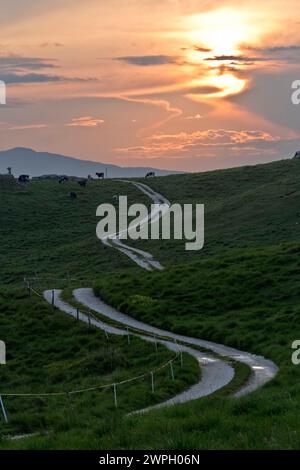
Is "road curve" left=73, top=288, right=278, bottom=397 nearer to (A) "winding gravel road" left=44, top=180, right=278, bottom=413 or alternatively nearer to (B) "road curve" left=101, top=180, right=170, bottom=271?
(A) "winding gravel road" left=44, top=180, right=278, bottom=413

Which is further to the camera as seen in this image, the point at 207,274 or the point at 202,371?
the point at 207,274

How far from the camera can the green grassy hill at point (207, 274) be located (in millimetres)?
14719

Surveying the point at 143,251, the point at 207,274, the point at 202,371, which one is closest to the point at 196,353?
the point at 202,371

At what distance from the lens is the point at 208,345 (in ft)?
131

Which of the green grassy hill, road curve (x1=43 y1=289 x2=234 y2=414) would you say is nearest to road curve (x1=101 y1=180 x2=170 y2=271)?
the green grassy hill

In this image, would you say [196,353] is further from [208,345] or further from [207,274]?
[207,274]

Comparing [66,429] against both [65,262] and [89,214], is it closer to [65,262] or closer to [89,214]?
[65,262]

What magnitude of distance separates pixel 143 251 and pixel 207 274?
2946 centimetres

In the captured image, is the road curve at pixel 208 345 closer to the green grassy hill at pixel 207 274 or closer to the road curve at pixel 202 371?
the green grassy hill at pixel 207 274

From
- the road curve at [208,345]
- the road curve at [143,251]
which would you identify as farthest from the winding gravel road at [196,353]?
the road curve at [143,251]

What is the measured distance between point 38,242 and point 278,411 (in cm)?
9808

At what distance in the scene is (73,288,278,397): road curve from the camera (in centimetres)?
2910

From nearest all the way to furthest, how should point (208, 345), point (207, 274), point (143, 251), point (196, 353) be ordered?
point (196, 353) < point (208, 345) < point (207, 274) < point (143, 251)

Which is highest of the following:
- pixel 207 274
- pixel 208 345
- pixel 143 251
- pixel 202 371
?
pixel 143 251
